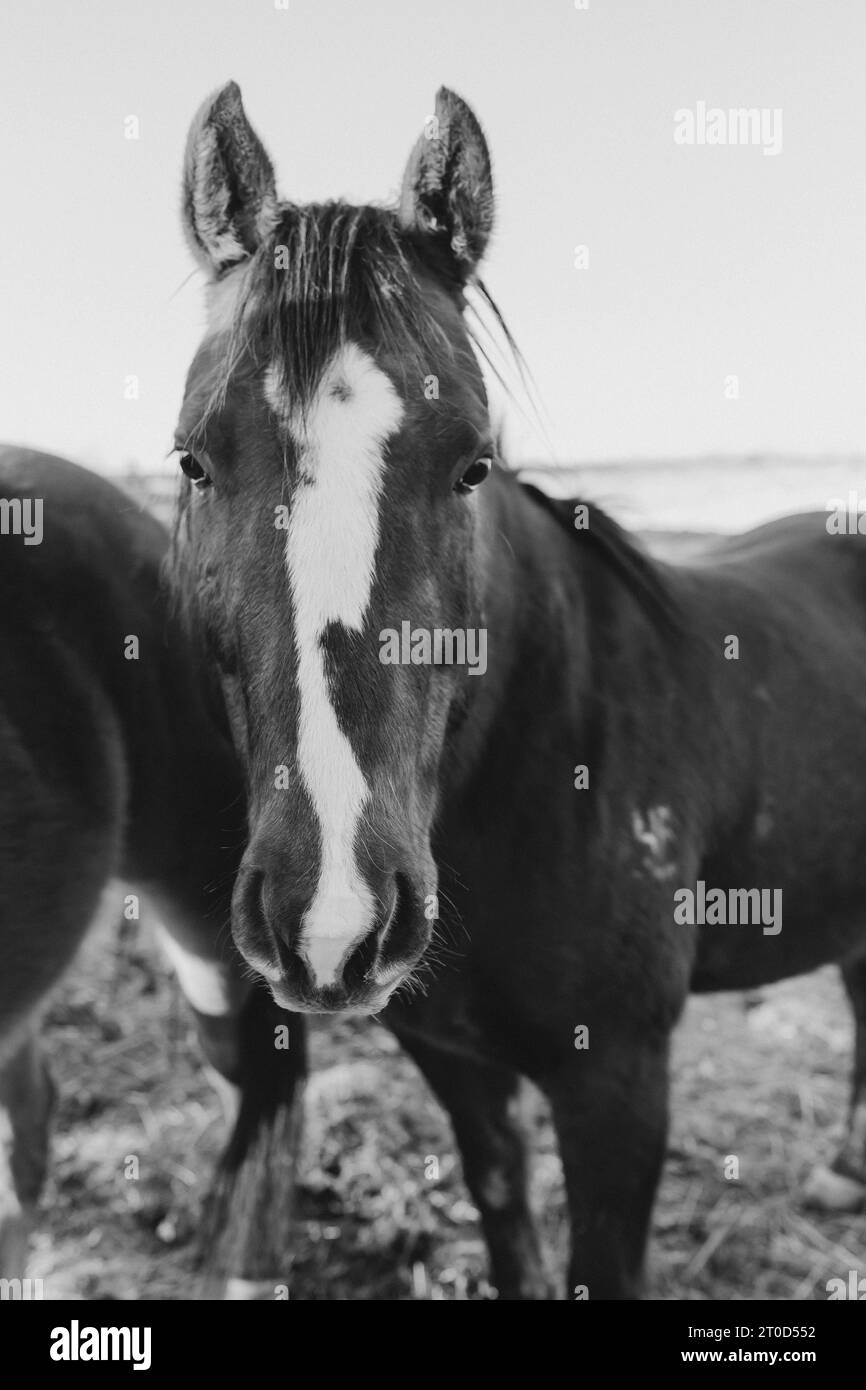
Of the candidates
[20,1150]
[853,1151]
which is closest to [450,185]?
[20,1150]

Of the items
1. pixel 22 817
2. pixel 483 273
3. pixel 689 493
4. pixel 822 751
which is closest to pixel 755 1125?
pixel 822 751

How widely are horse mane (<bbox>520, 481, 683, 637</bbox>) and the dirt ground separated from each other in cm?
109

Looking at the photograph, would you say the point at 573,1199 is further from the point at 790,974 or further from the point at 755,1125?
the point at 755,1125

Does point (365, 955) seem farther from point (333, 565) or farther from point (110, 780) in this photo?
point (110, 780)

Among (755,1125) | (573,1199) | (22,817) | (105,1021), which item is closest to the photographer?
(573,1199)

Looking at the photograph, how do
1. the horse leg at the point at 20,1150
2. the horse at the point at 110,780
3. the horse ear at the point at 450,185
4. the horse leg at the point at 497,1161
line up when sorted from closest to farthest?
the horse ear at the point at 450,185 → the horse at the point at 110,780 → the horse leg at the point at 497,1161 → the horse leg at the point at 20,1150

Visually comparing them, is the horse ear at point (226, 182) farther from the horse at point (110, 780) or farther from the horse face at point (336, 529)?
the horse at point (110, 780)

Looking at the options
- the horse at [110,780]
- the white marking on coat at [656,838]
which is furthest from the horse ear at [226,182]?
the white marking on coat at [656,838]

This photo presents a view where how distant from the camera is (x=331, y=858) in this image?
1171 mm

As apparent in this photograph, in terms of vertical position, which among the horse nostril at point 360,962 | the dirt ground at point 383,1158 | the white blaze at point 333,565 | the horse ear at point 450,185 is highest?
the horse ear at point 450,185

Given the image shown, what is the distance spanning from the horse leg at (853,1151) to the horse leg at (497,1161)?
83cm

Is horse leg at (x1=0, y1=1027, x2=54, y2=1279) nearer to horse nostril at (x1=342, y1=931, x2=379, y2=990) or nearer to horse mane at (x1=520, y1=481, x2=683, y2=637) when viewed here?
horse nostril at (x1=342, y1=931, x2=379, y2=990)

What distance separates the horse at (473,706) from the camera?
123 cm
